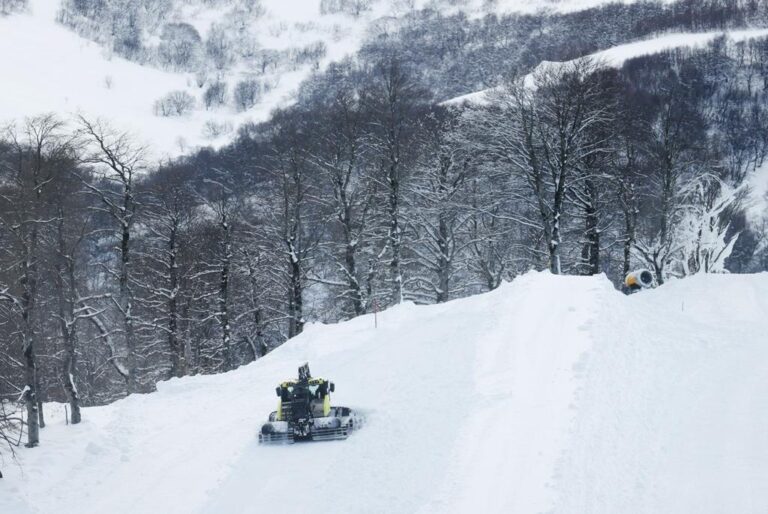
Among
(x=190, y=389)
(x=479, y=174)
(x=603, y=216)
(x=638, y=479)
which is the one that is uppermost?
(x=479, y=174)

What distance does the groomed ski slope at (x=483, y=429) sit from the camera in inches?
350

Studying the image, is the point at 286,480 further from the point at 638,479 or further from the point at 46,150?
the point at 46,150

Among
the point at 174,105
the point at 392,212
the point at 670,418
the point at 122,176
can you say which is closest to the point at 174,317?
the point at 122,176

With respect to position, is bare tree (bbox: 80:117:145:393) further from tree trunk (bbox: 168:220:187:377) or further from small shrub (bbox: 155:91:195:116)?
small shrub (bbox: 155:91:195:116)

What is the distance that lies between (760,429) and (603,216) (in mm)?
22861

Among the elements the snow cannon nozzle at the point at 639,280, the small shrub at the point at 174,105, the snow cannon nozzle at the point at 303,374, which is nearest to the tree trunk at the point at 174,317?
the snow cannon nozzle at the point at 303,374

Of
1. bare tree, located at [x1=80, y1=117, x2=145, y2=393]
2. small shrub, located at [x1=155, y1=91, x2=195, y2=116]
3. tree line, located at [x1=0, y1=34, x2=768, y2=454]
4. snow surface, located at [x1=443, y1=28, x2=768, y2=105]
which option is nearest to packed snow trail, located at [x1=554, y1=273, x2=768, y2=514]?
tree line, located at [x1=0, y1=34, x2=768, y2=454]

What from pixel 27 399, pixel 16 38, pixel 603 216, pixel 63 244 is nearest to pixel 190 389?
pixel 27 399

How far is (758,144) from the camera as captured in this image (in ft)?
265

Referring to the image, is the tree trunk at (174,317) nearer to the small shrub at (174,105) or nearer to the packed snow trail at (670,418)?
the packed snow trail at (670,418)

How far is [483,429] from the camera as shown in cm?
1063

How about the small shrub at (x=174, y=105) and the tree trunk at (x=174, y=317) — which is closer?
the tree trunk at (x=174, y=317)

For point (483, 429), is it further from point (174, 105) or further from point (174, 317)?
point (174, 105)

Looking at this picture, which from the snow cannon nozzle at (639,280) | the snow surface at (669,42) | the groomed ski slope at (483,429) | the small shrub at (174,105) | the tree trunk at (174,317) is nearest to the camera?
→ the groomed ski slope at (483,429)
